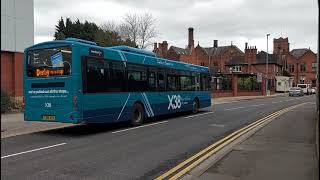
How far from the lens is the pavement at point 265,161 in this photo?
25.6ft

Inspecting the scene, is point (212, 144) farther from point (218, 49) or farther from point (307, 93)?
point (218, 49)

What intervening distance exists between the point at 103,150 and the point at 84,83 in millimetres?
3692

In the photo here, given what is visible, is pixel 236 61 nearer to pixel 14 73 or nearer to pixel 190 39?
pixel 190 39

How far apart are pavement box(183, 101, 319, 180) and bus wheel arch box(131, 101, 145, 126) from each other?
18.1 feet

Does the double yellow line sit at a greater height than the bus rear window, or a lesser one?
lesser

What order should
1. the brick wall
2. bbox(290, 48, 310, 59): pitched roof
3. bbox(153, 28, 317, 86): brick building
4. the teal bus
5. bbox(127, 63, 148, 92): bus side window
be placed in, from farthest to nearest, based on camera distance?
bbox(290, 48, 310, 59): pitched roof < bbox(153, 28, 317, 86): brick building < the brick wall < bbox(127, 63, 148, 92): bus side window < the teal bus

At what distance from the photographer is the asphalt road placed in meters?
8.38

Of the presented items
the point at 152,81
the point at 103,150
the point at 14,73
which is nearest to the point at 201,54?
the point at 14,73

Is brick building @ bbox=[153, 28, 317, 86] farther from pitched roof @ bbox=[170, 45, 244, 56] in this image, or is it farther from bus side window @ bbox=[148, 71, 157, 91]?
bus side window @ bbox=[148, 71, 157, 91]

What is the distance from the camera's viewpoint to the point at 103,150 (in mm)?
11188

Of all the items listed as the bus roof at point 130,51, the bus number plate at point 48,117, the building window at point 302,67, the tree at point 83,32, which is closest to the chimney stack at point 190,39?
the building window at point 302,67

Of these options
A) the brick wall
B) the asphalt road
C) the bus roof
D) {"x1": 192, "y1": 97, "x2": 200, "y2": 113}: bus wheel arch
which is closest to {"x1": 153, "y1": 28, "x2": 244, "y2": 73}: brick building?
the brick wall

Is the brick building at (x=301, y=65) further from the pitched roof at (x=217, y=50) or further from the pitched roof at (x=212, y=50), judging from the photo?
the pitched roof at (x=212, y=50)

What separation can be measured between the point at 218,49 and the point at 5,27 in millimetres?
87725
